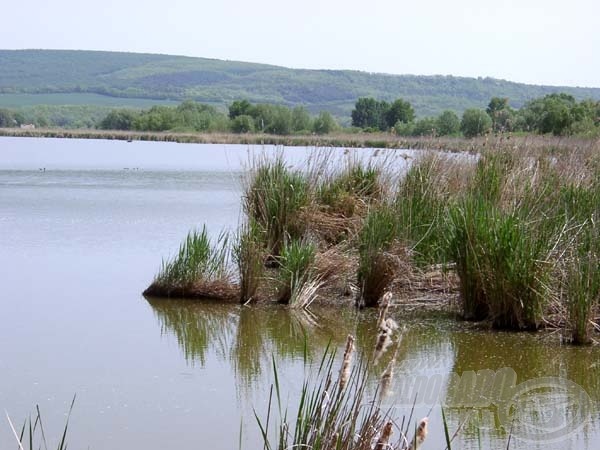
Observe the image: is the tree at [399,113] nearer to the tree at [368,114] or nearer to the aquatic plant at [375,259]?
the tree at [368,114]

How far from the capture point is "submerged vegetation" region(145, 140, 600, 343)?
673 centimetres

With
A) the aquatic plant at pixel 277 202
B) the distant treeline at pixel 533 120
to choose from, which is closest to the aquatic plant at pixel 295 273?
the aquatic plant at pixel 277 202

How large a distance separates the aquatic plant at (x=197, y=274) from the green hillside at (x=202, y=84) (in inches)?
2957

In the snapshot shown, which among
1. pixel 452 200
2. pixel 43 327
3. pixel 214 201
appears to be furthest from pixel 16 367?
pixel 214 201

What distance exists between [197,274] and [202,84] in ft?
394

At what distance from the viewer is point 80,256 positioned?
10.2m

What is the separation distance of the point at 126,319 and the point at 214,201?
9890mm

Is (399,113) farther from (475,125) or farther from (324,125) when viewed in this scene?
(475,125)

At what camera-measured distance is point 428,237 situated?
818 cm

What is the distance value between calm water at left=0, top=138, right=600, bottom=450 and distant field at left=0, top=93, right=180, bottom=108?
308 feet

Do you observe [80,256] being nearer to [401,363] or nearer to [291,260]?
[291,260]

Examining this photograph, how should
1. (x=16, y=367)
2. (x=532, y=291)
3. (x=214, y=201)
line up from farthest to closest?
(x=214, y=201) < (x=532, y=291) < (x=16, y=367)

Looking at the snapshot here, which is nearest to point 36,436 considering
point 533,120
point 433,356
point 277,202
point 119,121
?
point 433,356

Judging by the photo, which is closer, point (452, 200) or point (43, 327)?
point (43, 327)
